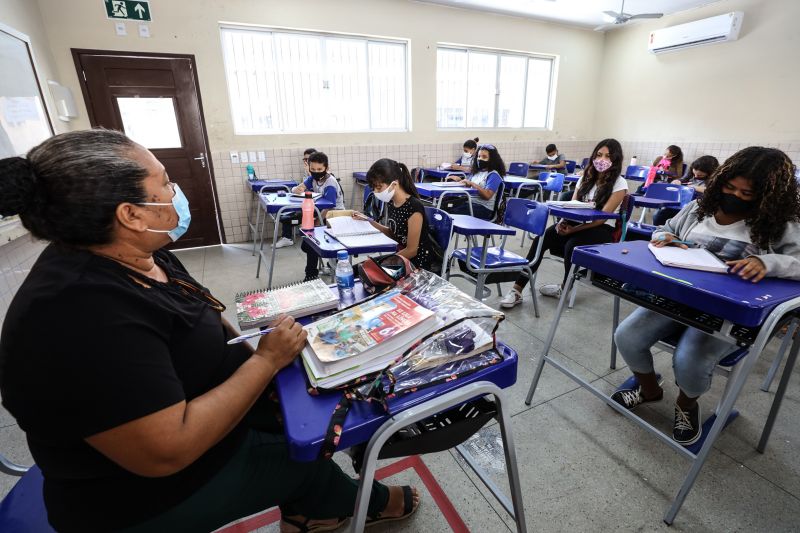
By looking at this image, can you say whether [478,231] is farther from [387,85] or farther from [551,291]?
[387,85]

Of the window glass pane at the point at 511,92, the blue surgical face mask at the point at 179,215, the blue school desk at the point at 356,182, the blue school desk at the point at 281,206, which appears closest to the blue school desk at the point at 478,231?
the blue school desk at the point at 281,206

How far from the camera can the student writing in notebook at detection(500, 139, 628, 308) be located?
2.67m

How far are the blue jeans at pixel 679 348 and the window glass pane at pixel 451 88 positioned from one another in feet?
15.8

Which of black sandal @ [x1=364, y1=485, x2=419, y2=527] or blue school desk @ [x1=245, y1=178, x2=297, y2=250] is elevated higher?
blue school desk @ [x1=245, y1=178, x2=297, y2=250]

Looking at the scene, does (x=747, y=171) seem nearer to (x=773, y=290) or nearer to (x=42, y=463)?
(x=773, y=290)

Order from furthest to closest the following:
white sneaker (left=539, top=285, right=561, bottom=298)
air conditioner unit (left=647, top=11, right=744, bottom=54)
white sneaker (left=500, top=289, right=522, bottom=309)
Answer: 1. air conditioner unit (left=647, top=11, right=744, bottom=54)
2. white sneaker (left=539, top=285, right=561, bottom=298)
3. white sneaker (left=500, top=289, right=522, bottom=309)

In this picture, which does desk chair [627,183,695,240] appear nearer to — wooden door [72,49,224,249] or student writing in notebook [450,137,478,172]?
student writing in notebook [450,137,478,172]

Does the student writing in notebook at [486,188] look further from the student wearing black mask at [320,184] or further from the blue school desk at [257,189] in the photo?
the blue school desk at [257,189]

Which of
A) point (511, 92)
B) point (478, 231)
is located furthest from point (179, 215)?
point (511, 92)

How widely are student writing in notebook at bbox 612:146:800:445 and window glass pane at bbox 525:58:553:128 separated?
561 centimetres

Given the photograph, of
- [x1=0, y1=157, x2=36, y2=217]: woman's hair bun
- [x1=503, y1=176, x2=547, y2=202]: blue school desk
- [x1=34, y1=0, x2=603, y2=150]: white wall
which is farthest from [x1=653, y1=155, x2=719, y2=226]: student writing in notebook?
[x1=0, y1=157, x2=36, y2=217]: woman's hair bun

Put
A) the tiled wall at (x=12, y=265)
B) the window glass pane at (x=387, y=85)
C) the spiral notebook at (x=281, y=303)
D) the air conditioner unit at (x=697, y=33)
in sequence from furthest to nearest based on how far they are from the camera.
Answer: the window glass pane at (x=387, y=85)
the air conditioner unit at (x=697, y=33)
the tiled wall at (x=12, y=265)
the spiral notebook at (x=281, y=303)

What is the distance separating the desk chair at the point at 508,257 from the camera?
7.55 ft

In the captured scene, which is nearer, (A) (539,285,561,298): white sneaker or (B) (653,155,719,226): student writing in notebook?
(A) (539,285,561,298): white sneaker
